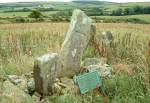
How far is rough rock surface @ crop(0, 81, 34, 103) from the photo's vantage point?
6.01 metres

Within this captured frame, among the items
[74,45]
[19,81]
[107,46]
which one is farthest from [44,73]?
[107,46]

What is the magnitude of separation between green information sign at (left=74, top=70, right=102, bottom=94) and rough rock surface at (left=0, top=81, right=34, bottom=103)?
0.85 meters

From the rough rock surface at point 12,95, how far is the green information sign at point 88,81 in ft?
2.78

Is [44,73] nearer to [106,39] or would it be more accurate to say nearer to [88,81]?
[88,81]

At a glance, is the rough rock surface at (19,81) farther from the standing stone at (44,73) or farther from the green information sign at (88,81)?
the green information sign at (88,81)

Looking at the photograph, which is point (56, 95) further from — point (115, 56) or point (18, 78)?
point (115, 56)

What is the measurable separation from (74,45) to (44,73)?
61.0 inches

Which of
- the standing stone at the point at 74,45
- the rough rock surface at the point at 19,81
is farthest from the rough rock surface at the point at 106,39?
the rough rock surface at the point at 19,81

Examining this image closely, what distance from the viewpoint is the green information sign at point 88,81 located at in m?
6.79

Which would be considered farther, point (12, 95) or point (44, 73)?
point (44, 73)

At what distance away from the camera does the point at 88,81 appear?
6996 millimetres

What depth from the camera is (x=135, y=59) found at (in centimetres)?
876

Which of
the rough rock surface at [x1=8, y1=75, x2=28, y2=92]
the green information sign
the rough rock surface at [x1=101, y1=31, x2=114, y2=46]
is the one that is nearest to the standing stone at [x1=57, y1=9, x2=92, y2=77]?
the rough rock surface at [x1=8, y1=75, x2=28, y2=92]

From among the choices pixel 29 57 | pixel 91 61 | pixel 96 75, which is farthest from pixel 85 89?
pixel 29 57
